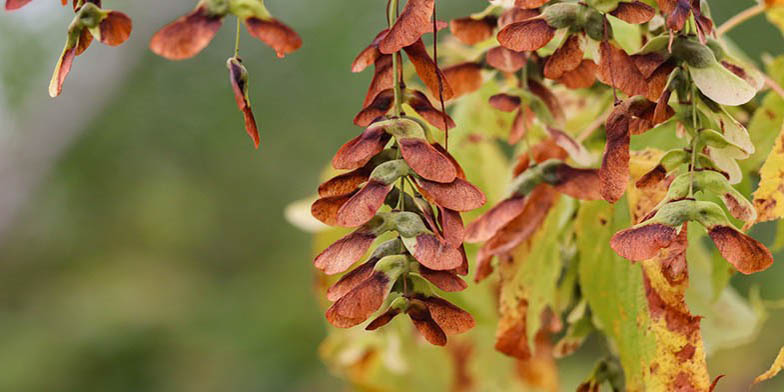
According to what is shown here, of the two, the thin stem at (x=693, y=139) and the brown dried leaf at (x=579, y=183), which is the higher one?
the thin stem at (x=693, y=139)

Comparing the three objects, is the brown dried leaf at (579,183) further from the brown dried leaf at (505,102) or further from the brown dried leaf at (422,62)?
the brown dried leaf at (422,62)

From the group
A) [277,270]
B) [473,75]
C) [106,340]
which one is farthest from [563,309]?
[277,270]

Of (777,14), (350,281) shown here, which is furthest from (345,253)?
(777,14)

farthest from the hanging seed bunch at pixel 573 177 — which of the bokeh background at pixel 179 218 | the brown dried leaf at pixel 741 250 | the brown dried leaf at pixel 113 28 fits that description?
the bokeh background at pixel 179 218

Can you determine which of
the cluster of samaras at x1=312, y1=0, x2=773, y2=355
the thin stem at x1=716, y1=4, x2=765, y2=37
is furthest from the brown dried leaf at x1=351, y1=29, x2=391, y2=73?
the thin stem at x1=716, y1=4, x2=765, y2=37

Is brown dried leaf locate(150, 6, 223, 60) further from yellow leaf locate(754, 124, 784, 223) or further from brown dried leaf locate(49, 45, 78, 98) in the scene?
yellow leaf locate(754, 124, 784, 223)

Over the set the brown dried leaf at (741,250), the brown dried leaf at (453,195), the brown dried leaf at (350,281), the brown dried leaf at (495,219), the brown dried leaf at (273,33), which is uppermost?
the brown dried leaf at (273,33)

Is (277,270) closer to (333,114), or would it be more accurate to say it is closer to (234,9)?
(333,114)
